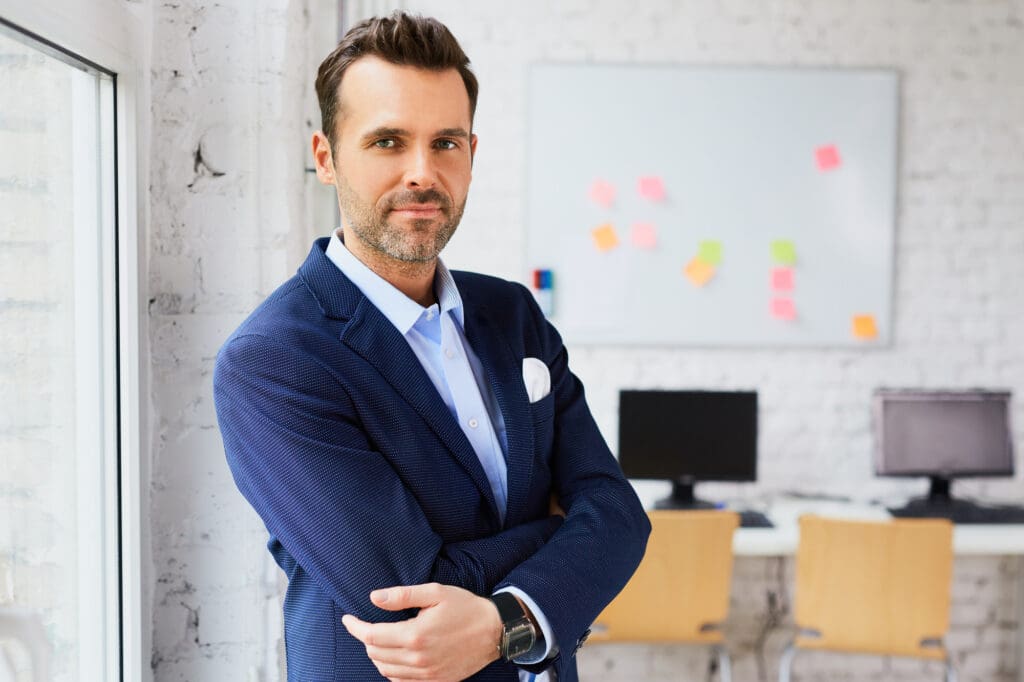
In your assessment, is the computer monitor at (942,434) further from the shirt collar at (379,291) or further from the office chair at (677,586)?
the shirt collar at (379,291)

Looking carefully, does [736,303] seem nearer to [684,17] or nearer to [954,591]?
[684,17]

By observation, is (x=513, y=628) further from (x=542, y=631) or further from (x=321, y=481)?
(x=321, y=481)

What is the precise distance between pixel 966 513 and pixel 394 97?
2.95 metres

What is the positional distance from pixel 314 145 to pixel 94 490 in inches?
22.3

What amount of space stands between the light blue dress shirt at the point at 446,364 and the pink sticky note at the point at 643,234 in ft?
7.89

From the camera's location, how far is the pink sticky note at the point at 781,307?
3514 mm

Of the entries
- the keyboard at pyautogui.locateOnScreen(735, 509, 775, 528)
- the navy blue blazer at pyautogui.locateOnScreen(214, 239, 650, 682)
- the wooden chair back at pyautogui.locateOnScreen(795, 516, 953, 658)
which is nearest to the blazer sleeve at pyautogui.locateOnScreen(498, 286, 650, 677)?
the navy blue blazer at pyautogui.locateOnScreen(214, 239, 650, 682)

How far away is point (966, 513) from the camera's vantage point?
10.5ft

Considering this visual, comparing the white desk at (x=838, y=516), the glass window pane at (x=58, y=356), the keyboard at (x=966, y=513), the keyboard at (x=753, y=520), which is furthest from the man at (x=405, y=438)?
the keyboard at (x=966, y=513)

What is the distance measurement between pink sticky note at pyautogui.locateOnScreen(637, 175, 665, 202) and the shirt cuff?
266 cm

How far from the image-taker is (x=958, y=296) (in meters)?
3.54

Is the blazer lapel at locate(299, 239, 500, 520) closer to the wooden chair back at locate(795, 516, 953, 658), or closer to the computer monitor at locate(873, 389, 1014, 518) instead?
the wooden chair back at locate(795, 516, 953, 658)

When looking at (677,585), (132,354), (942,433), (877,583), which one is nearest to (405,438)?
(132,354)

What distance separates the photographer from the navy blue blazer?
3.24 ft
